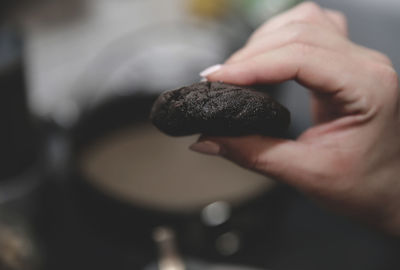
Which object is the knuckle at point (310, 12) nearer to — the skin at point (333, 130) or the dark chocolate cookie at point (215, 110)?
the skin at point (333, 130)

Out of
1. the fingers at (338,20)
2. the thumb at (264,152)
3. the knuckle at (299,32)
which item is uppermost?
the knuckle at (299,32)

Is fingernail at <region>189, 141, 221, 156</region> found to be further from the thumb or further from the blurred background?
the blurred background

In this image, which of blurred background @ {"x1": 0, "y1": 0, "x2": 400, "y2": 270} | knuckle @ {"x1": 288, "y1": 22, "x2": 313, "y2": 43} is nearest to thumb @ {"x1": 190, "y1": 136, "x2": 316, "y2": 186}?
knuckle @ {"x1": 288, "y1": 22, "x2": 313, "y2": 43}

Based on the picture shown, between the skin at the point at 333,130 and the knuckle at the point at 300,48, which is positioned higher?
the knuckle at the point at 300,48

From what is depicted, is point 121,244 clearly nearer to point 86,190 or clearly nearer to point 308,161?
point 86,190

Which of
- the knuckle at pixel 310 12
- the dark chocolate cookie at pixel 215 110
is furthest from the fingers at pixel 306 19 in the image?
the dark chocolate cookie at pixel 215 110

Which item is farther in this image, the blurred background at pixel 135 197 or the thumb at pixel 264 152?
the blurred background at pixel 135 197

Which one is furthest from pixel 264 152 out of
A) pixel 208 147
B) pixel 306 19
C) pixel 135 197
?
pixel 135 197

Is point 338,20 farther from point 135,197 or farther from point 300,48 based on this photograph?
point 135,197
